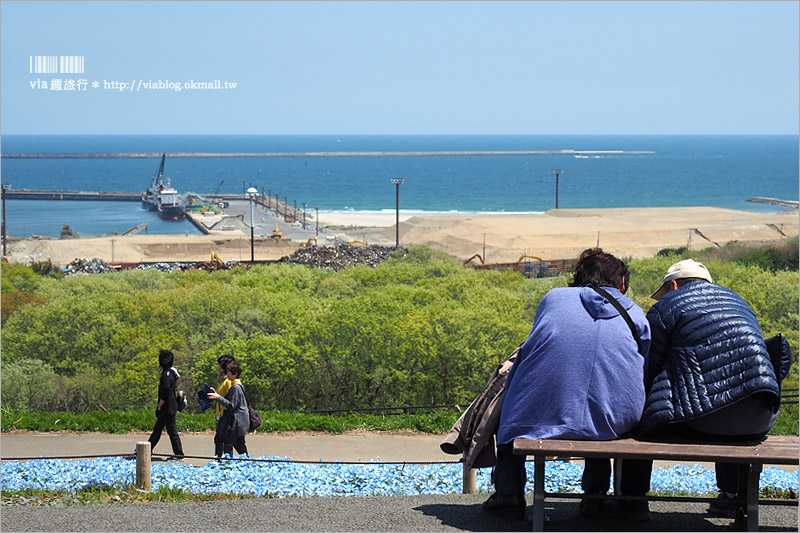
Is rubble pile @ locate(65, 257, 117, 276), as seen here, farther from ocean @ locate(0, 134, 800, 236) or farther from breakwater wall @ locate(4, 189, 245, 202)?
breakwater wall @ locate(4, 189, 245, 202)

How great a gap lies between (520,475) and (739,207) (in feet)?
368

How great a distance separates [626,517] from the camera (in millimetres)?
5496

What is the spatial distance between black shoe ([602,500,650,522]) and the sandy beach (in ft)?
170

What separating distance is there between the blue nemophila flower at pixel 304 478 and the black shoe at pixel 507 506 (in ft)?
6.66

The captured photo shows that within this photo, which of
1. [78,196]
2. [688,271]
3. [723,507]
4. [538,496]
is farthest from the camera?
[78,196]

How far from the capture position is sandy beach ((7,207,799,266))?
202 ft

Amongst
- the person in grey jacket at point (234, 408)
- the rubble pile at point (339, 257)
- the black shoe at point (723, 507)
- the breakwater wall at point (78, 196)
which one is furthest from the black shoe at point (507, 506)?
the breakwater wall at point (78, 196)

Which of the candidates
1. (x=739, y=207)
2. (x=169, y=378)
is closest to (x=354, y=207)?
(x=739, y=207)

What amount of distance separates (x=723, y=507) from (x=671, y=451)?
115 cm

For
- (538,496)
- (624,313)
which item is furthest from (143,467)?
(624,313)

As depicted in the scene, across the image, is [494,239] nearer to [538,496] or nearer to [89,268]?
[89,268]

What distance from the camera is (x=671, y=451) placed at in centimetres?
484

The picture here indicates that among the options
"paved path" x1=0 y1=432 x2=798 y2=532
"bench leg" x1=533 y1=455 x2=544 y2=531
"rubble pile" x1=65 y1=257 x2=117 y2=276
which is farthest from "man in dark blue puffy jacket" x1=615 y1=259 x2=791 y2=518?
"rubble pile" x1=65 y1=257 x2=117 y2=276

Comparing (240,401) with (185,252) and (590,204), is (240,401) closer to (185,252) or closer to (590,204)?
(185,252)
